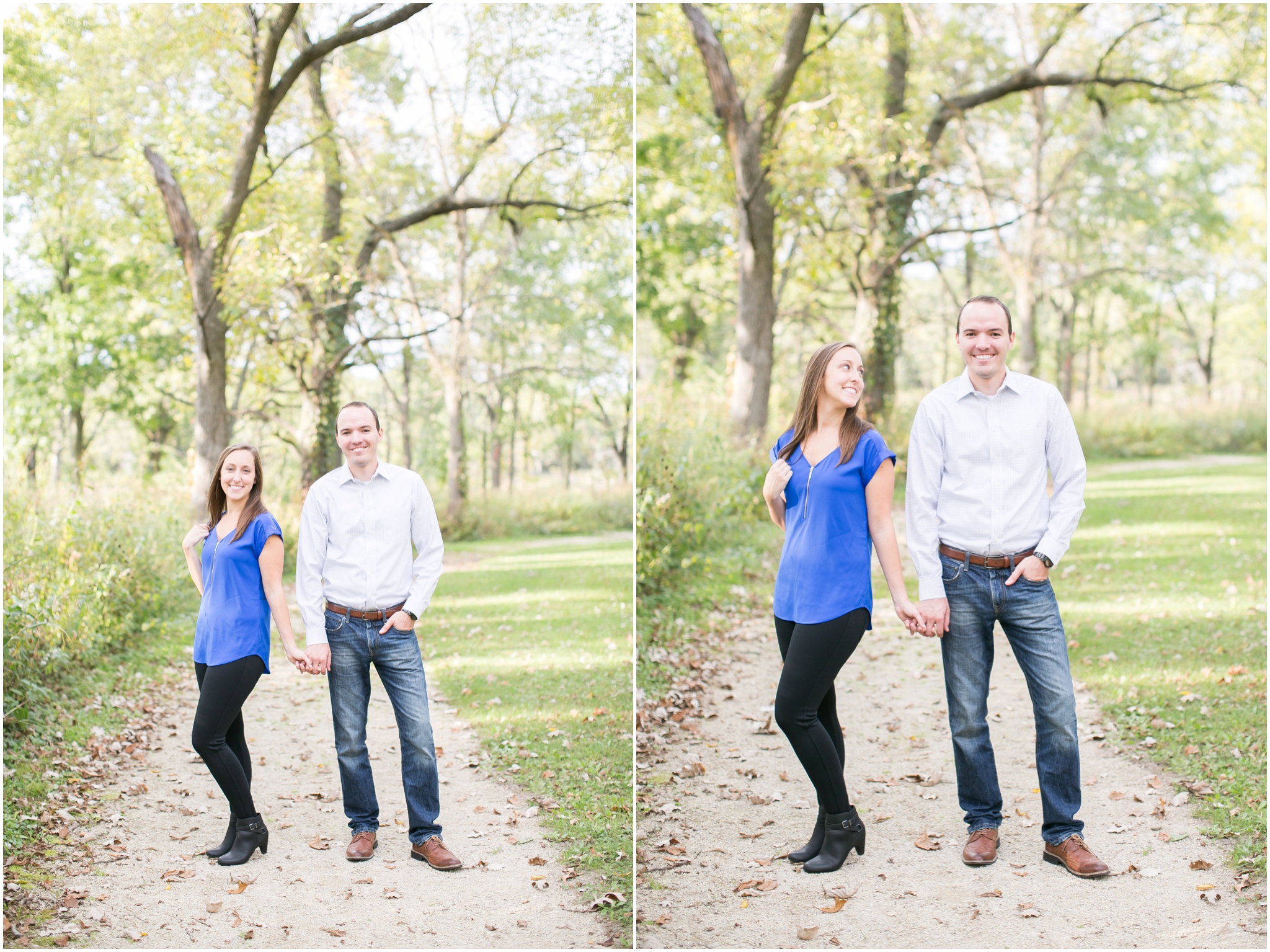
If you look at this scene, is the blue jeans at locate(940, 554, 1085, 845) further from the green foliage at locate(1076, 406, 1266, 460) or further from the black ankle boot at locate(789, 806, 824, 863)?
the green foliage at locate(1076, 406, 1266, 460)

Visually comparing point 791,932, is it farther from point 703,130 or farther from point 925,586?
point 703,130

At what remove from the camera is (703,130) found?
16.5ft

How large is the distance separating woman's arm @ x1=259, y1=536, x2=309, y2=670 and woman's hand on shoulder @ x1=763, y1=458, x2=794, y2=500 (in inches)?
64.4

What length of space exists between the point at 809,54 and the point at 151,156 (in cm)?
325

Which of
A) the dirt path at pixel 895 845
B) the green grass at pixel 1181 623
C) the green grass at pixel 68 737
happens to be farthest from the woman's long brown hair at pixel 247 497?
the green grass at pixel 1181 623

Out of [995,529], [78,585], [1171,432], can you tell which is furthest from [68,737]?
[1171,432]

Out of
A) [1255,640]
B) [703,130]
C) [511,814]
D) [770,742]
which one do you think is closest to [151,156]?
[703,130]

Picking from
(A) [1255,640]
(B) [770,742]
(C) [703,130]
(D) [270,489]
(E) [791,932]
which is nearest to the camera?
(E) [791,932]

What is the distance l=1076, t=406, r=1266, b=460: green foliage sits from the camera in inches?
286

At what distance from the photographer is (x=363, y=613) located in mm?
3303

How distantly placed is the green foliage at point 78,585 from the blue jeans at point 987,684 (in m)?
2.66

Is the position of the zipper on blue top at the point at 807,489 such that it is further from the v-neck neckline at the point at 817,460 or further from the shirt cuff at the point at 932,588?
the shirt cuff at the point at 932,588

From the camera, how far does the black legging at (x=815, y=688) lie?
3.06 metres

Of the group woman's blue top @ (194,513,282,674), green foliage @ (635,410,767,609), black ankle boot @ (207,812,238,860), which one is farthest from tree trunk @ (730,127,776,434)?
black ankle boot @ (207,812,238,860)
